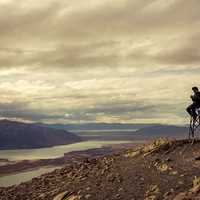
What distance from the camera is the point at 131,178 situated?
112 feet

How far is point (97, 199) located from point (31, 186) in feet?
39.7

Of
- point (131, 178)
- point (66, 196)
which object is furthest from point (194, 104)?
point (66, 196)

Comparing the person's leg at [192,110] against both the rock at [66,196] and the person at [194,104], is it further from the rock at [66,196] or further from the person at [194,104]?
the rock at [66,196]

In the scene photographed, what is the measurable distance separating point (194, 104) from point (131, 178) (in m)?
9.91

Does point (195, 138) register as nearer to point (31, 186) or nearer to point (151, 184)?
point (151, 184)

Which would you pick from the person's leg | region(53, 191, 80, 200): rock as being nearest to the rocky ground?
region(53, 191, 80, 200): rock

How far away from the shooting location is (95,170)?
39625mm

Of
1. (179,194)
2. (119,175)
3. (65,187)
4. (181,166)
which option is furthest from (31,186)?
(179,194)

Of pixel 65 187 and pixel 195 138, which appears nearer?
pixel 65 187

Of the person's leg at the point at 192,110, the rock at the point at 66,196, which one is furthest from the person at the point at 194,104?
the rock at the point at 66,196

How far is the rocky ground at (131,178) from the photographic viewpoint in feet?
98.6

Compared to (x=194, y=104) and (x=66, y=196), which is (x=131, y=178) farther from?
(x=194, y=104)

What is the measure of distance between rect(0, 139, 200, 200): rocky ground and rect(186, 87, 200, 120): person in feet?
9.02

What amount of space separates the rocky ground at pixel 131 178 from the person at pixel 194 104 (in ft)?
9.02
